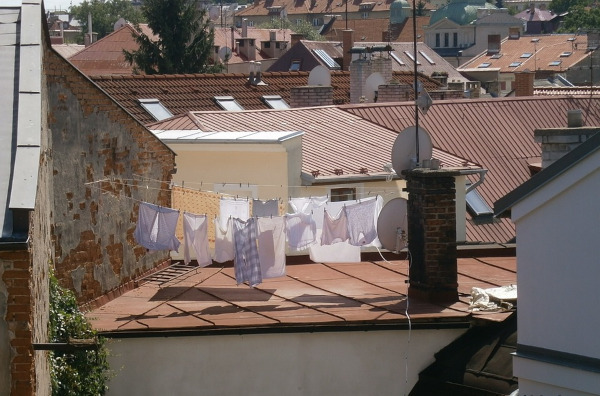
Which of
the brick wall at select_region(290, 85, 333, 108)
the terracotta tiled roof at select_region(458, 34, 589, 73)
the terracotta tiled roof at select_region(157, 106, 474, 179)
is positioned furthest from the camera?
the terracotta tiled roof at select_region(458, 34, 589, 73)

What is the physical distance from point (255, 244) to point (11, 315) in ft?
21.8

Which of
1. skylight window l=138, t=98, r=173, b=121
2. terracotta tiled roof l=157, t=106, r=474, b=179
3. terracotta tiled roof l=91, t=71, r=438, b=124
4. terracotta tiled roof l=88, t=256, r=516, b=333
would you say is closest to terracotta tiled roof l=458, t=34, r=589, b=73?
terracotta tiled roof l=91, t=71, r=438, b=124

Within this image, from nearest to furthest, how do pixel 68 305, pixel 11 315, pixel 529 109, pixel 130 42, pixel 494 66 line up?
pixel 11 315, pixel 68 305, pixel 529 109, pixel 130 42, pixel 494 66

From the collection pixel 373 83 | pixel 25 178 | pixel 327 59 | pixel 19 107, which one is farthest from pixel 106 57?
pixel 25 178

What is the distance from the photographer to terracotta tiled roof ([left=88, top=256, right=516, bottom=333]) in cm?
1440

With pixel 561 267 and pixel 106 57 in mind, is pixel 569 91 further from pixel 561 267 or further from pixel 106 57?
pixel 106 57

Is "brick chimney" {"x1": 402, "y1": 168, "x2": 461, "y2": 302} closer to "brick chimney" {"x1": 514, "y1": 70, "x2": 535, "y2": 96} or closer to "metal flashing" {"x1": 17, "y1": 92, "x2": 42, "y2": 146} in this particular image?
"metal flashing" {"x1": 17, "y1": 92, "x2": 42, "y2": 146}

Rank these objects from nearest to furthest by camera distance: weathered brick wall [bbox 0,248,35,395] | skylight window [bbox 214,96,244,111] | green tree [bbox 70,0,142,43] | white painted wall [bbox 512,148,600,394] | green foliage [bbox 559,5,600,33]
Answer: weathered brick wall [bbox 0,248,35,395] → white painted wall [bbox 512,148,600,394] → skylight window [bbox 214,96,244,111] → green foliage [bbox 559,5,600,33] → green tree [bbox 70,0,142,43]

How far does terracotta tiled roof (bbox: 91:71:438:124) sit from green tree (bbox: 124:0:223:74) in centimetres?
2012

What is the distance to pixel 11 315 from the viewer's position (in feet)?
34.8

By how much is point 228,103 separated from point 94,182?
2044 centimetres

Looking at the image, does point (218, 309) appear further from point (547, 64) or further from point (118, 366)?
point (547, 64)

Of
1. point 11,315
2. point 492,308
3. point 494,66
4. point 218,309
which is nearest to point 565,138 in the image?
point 492,308

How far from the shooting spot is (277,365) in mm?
14344
